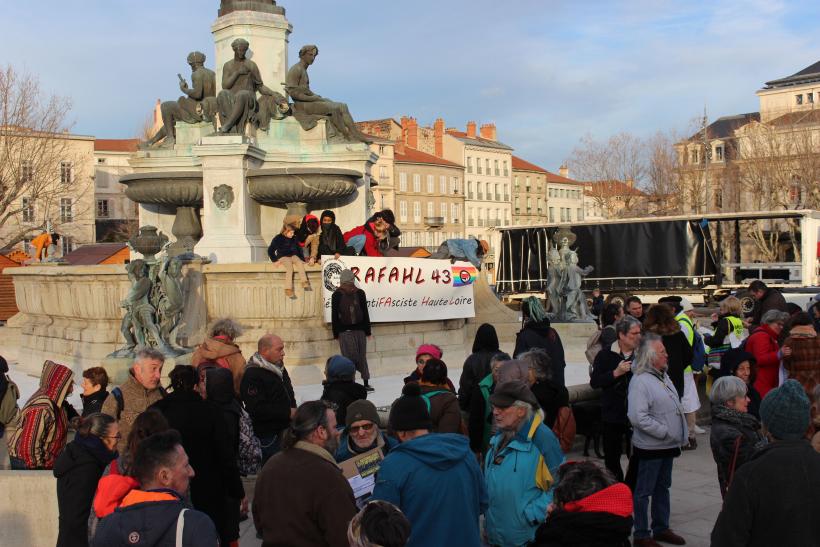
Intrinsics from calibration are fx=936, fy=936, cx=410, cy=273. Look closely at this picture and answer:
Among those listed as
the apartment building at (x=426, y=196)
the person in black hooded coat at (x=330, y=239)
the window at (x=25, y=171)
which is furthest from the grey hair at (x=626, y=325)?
the apartment building at (x=426, y=196)

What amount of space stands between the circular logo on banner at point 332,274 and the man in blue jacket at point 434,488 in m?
7.49

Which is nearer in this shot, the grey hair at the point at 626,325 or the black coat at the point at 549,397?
the black coat at the point at 549,397

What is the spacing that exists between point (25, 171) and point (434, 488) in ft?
124

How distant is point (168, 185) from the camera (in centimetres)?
1619

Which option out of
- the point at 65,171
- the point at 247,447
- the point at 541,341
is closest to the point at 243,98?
the point at 541,341

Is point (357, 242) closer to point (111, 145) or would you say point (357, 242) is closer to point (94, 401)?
point (94, 401)

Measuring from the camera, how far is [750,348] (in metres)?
8.51

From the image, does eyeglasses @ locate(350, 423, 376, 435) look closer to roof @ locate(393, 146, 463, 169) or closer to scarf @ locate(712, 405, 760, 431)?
scarf @ locate(712, 405, 760, 431)

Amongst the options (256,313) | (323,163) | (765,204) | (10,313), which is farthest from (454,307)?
(765,204)

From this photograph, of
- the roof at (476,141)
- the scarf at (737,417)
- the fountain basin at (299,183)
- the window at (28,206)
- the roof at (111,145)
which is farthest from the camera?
the roof at (476,141)

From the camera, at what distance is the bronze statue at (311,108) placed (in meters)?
16.6

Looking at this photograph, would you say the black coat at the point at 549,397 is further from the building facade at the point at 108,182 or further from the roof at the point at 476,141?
the roof at the point at 476,141

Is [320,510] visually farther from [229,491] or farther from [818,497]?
[818,497]

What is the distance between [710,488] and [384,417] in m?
2.79
